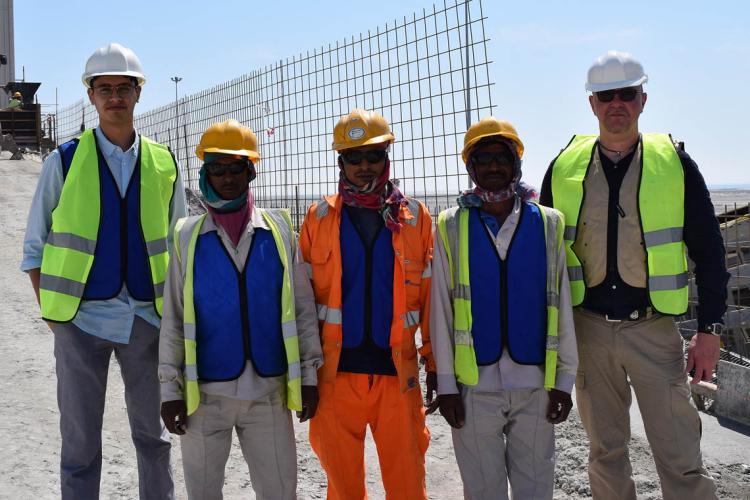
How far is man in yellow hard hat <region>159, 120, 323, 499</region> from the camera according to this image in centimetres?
333

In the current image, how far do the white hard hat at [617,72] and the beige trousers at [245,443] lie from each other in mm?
2274

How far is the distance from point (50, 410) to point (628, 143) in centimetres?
461

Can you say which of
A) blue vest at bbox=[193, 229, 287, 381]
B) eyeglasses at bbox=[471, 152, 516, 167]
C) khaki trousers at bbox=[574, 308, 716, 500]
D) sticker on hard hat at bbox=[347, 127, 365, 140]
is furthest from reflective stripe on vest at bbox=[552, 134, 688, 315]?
blue vest at bbox=[193, 229, 287, 381]

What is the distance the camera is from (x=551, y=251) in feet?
11.3

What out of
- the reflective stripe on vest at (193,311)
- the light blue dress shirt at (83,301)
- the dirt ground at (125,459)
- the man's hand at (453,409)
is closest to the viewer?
the reflective stripe on vest at (193,311)

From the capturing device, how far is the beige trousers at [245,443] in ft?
11.0

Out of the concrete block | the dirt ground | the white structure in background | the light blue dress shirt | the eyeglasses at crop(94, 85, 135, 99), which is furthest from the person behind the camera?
the white structure in background

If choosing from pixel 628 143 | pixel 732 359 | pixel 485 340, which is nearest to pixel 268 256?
pixel 485 340

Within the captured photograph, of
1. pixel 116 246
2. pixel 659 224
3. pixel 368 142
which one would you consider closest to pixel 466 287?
pixel 368 142

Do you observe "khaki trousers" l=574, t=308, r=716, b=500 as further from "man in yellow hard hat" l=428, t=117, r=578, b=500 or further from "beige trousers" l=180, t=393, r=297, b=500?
"beige trousers" l=180, t=393, r=297, b=500

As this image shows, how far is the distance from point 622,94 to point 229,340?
90.6 inches

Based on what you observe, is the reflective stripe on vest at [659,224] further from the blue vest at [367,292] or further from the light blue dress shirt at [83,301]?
the light blue dress shirt at [83,301]

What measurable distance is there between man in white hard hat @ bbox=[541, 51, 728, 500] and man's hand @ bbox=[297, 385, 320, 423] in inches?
55.2

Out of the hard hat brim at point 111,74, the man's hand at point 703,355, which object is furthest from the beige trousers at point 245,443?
the man's hand at point 703,355
